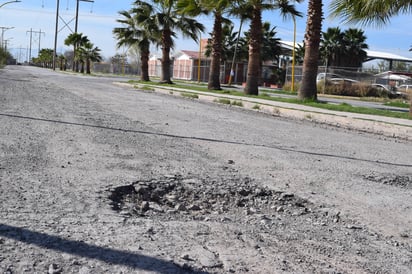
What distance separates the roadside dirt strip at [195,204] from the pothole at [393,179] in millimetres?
29

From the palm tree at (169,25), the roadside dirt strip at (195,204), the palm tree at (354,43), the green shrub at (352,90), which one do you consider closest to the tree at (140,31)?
the palm tree at (169,25)

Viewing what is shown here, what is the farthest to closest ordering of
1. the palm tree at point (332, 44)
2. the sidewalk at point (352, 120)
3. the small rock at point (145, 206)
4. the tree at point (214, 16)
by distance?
1. the palm tree at point (332, 44)
2. the tree at point (214, 16)
3. the sidewalk at point (352, 120)
4. the small rock at point (145, 206)

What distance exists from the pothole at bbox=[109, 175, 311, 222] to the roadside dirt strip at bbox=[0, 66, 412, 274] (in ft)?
0.04

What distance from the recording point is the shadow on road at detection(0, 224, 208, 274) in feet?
10.9

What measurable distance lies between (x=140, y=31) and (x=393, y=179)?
34896 millimetres

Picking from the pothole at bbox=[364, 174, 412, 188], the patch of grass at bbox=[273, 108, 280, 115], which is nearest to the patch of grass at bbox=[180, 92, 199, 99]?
the patch of grass at bbox=[273, 108, 280, 115]

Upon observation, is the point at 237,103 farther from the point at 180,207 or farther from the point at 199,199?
the point at 180,207

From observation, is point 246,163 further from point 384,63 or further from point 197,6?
point 384,63

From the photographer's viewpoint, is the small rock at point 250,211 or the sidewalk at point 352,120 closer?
the small rock at point 250,211

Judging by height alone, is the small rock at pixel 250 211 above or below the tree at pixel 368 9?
below

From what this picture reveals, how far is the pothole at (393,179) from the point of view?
6398 millimetres

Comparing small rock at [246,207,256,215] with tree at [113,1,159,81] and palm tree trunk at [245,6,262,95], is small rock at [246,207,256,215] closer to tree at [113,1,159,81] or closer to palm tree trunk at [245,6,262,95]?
palm tree trunk at [245,6,262,95]

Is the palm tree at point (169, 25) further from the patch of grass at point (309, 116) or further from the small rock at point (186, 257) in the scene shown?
the small rock at point (186, 257)

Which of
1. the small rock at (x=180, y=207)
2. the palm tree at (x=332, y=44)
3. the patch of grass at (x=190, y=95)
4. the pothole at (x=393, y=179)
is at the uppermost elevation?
the palm tree at (x=332, y=44)
